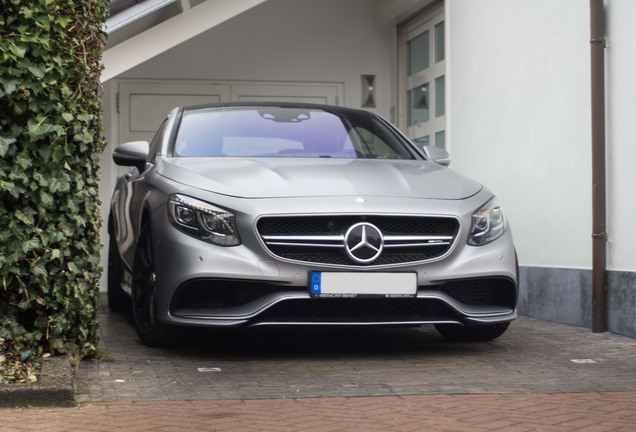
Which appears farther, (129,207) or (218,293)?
(129,207)

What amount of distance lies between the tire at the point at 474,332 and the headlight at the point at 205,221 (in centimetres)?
171

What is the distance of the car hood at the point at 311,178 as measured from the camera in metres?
5.66

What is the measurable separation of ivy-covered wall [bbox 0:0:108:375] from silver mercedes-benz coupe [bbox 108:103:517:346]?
541 millimetres

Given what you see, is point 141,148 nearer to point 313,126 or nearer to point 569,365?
point 313,126

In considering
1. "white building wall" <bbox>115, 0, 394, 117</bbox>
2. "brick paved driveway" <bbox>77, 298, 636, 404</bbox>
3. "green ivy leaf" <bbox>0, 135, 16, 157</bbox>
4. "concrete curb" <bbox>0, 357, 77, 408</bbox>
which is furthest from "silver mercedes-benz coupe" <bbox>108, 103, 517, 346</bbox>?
"white building wall" <bbox>115, 0, 394, 117</bbox>

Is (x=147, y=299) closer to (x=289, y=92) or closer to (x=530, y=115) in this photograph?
(x=530, y=115)

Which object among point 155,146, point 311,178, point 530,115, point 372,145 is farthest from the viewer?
point 530,115

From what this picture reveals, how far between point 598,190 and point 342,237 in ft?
8.64

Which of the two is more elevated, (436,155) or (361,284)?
(436,155)

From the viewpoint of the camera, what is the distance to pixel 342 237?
554cm

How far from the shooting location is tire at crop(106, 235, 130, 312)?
8.34 meters

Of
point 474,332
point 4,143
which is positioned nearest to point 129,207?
point 4,143

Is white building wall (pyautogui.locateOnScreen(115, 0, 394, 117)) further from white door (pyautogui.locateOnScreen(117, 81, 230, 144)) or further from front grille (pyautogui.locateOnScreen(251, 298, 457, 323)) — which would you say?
front grille (pyautogui.locateOnScreen(251, 298, 457, 323))

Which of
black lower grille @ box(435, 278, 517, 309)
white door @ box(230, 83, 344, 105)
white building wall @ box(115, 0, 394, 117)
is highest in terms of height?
white building wall @ box(115, 0, 394, 117)
